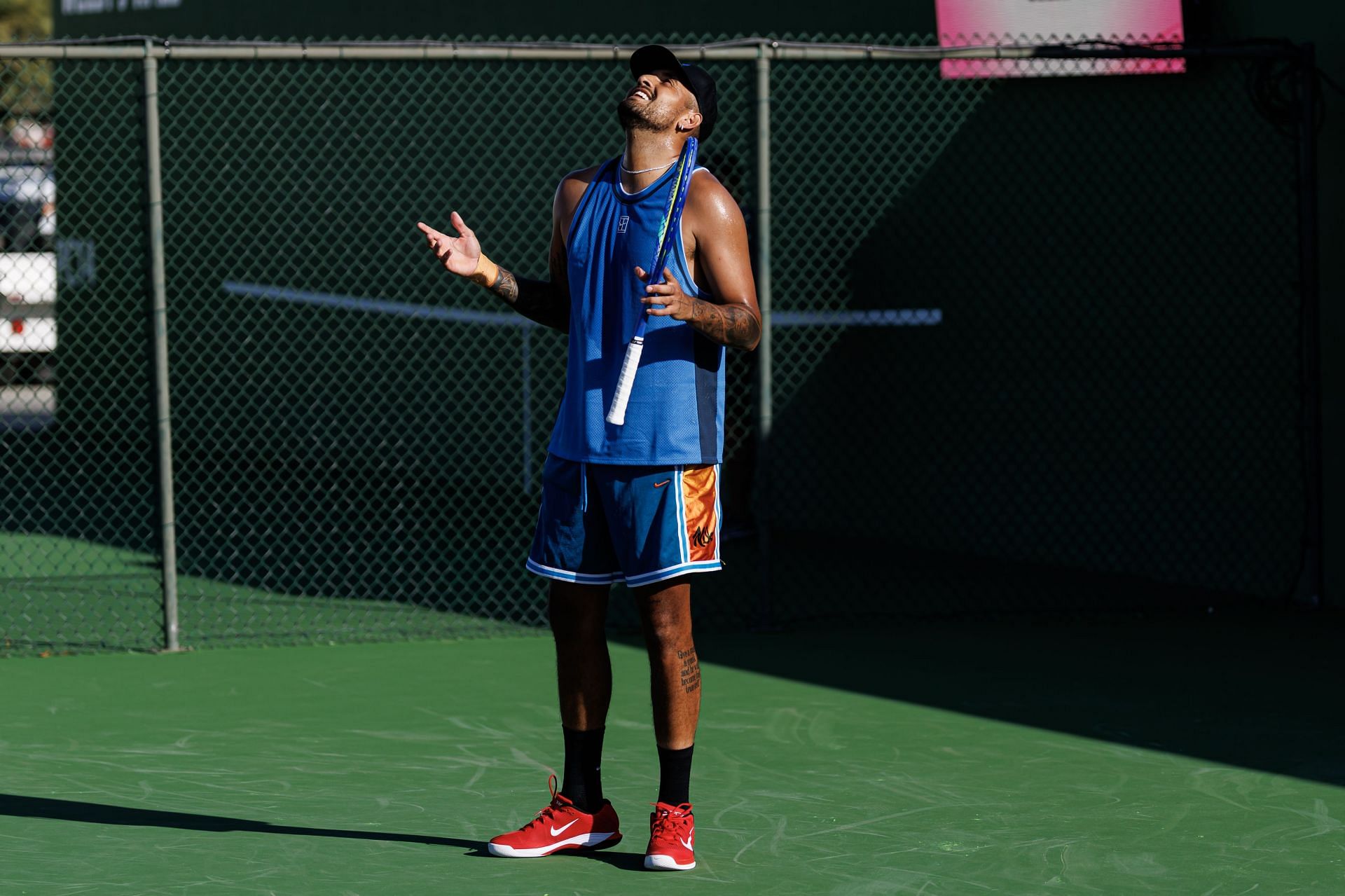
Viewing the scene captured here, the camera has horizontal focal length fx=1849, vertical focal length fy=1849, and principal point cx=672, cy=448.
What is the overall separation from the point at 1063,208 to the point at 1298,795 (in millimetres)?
4991

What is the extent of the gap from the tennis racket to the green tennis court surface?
1.22m

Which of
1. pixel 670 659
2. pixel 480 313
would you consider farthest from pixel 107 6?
pixel 670 659

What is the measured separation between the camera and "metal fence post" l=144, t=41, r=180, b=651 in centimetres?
761

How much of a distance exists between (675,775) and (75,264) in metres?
13.2

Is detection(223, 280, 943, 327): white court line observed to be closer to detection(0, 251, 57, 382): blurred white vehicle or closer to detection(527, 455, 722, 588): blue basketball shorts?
detection(0, 251, 57, 382): blurred white vehicle

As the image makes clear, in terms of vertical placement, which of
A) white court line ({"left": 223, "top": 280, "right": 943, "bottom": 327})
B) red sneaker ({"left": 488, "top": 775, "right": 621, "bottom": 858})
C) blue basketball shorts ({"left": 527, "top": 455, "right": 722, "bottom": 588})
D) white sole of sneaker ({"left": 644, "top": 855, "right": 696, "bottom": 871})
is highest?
white court line ({"left": 223, "top": 280, "right": 943, "bottom": 327})

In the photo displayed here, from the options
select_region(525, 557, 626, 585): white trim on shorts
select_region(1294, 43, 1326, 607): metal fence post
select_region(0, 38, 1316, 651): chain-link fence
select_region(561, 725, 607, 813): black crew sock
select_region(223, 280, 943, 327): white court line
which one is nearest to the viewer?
select_region(525, 557, 626, 585): white trim on shorts

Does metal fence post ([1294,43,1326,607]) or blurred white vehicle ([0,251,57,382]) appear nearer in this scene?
metal fence post ([1294,43,1326,607])

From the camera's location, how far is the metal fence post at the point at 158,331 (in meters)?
7.61

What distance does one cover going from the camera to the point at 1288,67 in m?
8.70

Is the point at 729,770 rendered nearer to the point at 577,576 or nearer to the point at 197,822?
the point at 577,576

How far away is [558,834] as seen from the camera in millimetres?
4949

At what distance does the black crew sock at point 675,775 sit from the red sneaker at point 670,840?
0.02 metres

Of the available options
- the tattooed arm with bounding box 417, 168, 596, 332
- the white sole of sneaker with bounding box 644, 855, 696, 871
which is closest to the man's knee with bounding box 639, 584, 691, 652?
the white sole of sneaker with bounding box 644, 855, 696, 871
